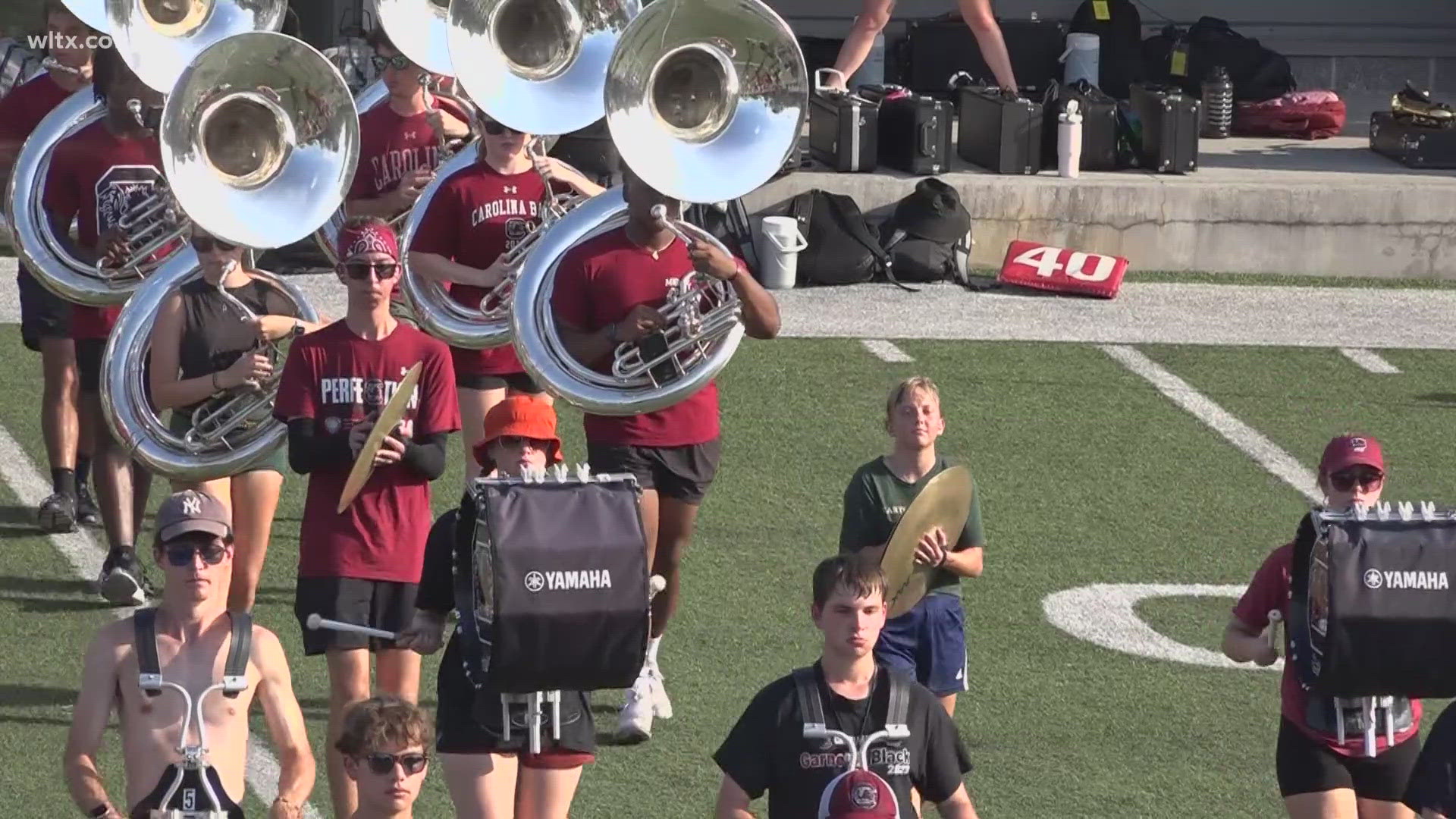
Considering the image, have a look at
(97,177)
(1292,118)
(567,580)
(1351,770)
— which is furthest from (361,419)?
(1292,118)

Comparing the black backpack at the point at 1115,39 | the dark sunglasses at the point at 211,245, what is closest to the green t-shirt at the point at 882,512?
the dark sunglasses at the point at 211,245

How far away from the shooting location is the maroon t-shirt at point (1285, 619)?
6246 mm

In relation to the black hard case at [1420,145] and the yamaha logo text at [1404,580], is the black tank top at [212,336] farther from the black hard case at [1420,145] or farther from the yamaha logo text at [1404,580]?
the black hard case at [1420,145]

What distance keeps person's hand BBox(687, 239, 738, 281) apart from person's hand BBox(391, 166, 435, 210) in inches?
75.0

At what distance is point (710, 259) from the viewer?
7020 mm

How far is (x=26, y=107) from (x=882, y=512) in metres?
4.21

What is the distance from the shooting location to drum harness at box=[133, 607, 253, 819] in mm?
5516

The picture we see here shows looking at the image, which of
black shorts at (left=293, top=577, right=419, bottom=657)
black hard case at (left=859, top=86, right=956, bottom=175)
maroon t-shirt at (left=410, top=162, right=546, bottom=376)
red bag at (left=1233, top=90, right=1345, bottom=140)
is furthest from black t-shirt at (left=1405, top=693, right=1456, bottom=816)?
red bag at (left=1233, top=90, right=1345, bottom=140)

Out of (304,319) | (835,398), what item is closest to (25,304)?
(304,319)

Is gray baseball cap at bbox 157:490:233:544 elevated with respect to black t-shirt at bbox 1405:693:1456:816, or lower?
elevated

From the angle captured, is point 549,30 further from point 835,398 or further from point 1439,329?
point 1439,329

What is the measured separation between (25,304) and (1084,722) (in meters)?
4.16

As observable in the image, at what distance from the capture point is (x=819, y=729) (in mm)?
5496

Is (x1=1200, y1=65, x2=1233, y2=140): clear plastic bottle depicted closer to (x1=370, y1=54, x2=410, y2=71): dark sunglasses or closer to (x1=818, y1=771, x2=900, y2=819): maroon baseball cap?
(x1=370, y1=54, x2=410, y2=71): dark sunglasses
